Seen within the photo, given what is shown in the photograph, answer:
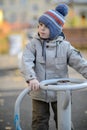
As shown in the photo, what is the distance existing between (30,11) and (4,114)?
55992 mm

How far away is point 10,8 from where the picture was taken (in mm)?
63094

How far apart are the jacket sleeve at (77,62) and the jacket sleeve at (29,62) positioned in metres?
0.33

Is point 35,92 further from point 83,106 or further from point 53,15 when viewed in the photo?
point 83,106

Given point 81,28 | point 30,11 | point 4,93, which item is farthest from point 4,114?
point 30,11

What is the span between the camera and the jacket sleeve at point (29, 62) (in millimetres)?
3545

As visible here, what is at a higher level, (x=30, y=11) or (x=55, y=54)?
(x=30, y=11)

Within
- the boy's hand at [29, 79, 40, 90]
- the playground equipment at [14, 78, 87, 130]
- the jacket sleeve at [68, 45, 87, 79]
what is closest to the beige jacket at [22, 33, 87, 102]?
the jacket sleeve at [68, 45, 87, 79]

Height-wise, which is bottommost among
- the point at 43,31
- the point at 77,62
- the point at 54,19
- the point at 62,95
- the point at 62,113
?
the point at 62,113

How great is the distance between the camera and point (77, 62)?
3.74m

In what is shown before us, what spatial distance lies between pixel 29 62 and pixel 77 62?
0.42 meters

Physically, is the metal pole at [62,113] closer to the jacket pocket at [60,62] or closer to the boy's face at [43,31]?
the jacket pocket at [60,62]

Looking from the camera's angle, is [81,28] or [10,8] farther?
[10,8]

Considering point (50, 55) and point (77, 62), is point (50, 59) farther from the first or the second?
point (77, 62)

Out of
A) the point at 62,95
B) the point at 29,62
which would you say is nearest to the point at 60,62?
the point at 29,62
